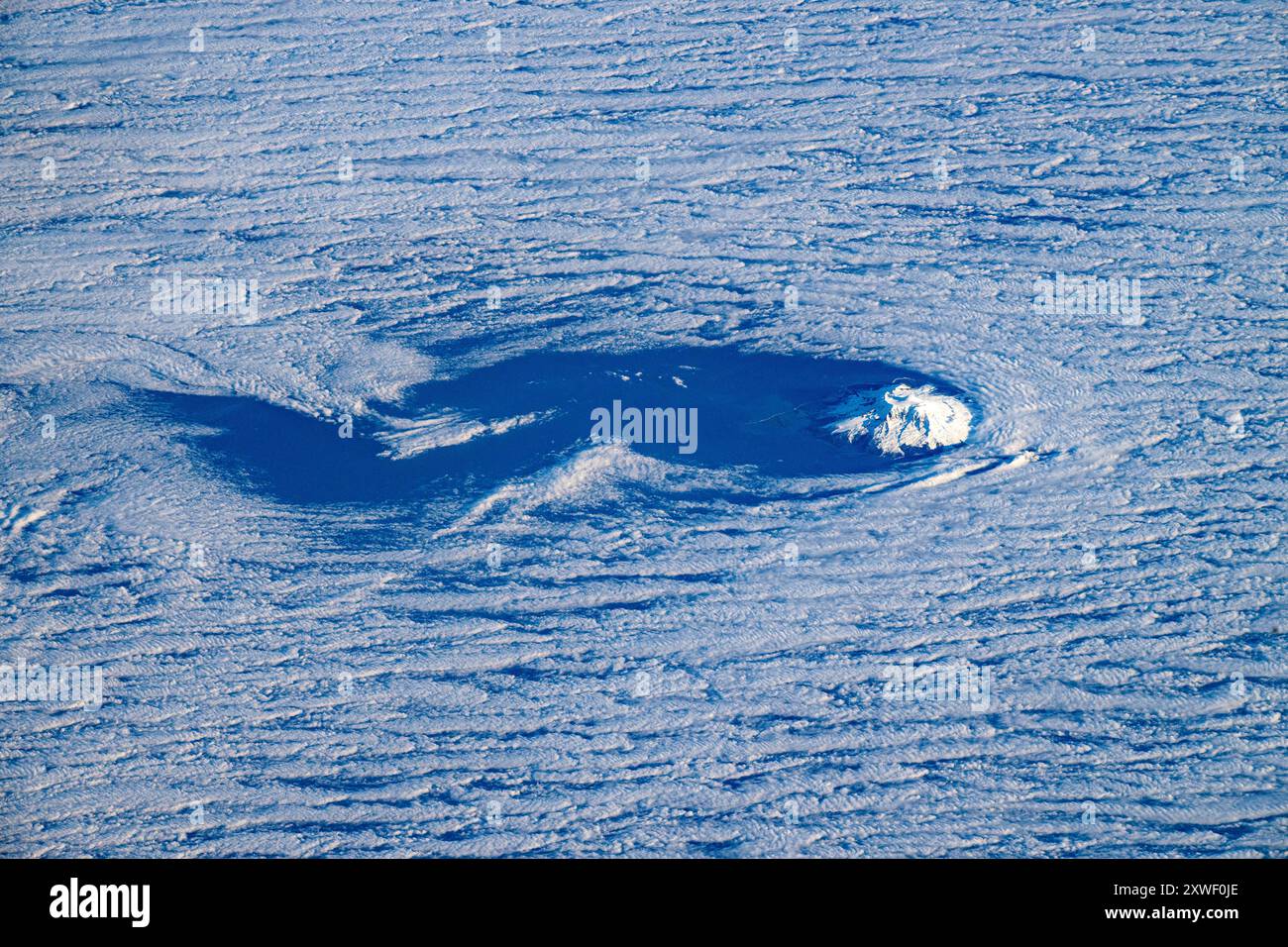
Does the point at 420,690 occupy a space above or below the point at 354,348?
below

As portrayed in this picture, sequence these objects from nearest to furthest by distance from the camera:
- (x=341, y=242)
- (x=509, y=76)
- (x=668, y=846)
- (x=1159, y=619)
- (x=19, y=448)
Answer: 1. (x=668, y=846)
2. (x=1159, y=619)
3. (x=19, y=448)
4. (x=341, y=242)
5. (x=509, y=76)

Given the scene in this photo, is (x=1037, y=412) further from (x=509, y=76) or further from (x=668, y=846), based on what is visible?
(x=509, y=76)

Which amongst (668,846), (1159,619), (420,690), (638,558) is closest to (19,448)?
(420,690)
